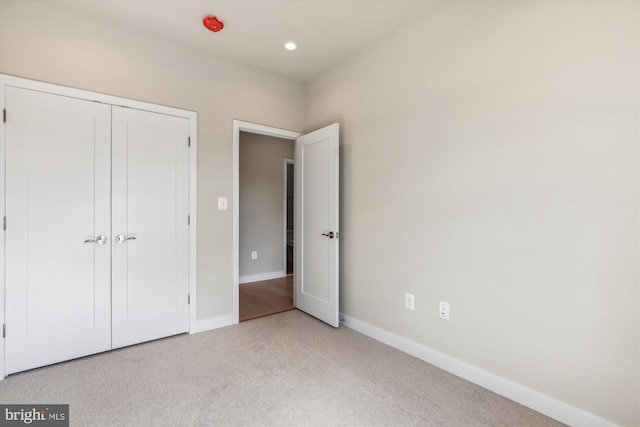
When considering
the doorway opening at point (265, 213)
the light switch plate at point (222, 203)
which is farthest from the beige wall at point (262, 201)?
the light switch plate at point (222, 203)

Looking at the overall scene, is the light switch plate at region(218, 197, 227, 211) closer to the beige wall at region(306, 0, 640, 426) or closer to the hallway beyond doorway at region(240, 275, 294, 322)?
the hallway beyond doorway at region(240, 275, 294, 322)

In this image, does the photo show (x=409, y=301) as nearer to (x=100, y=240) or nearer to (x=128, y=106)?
(x=100, y=240)

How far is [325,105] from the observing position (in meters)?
3.36

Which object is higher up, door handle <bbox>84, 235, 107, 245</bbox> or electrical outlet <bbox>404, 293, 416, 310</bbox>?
door handle <bbox>84, 235, 107, 245</bbox>

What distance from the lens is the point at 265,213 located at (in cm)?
502

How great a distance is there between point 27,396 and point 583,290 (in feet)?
11.0

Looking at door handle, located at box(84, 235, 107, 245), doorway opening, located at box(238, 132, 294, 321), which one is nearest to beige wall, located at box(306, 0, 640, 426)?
door handle, located at box(84, 235, 107, 245)

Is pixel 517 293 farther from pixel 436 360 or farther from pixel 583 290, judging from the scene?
pixel 436 360

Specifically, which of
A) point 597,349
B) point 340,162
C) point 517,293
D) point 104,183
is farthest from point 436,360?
point 104,183

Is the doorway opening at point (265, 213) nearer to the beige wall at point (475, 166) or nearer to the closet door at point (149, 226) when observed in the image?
the beige wall at point (475, 166)

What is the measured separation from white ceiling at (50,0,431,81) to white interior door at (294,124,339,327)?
78 centimetres

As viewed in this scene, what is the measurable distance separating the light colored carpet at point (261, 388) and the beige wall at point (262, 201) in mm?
2301

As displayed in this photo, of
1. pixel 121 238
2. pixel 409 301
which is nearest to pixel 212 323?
pixel 121 238

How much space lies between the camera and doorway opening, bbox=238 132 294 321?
187 inches
